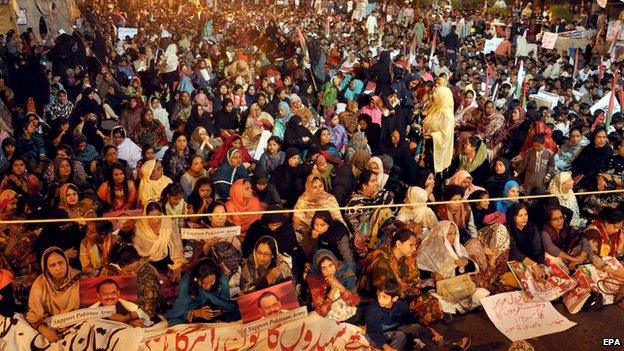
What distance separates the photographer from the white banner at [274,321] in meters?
3.62

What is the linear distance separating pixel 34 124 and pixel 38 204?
1660 mm

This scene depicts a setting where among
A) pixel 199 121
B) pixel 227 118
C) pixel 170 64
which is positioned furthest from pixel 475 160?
pixel 170 64

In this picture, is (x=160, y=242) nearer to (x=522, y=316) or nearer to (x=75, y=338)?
(x=75, y=338)

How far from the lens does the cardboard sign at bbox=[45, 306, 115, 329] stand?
3.52 metres

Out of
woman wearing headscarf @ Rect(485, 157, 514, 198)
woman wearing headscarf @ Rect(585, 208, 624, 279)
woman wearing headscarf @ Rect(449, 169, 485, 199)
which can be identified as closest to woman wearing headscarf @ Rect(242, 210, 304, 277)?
woman wearing headscarf @ Rect(449, 169, 485, 199)

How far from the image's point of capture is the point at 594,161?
247 inches

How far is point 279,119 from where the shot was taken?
7.81 metres

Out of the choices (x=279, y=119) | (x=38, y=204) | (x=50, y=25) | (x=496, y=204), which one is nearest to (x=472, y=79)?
(x=279, y=119)

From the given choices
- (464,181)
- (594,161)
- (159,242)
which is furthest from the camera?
(594,161)

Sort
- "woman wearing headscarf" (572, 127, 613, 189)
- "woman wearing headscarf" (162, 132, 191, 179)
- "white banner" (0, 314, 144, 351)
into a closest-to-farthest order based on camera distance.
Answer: "white banner" (0, 314, 144, 351)
"woman wearing headscarf" (162, 132, 191, 179)
"woman wearing headscarf" (572, 127, 613, 189)

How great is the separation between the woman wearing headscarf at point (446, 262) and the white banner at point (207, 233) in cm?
142

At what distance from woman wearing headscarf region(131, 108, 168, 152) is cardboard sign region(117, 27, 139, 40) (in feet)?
22.5

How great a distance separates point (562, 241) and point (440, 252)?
1.09 meters

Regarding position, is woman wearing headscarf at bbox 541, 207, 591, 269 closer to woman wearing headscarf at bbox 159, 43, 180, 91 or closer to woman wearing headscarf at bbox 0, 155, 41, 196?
woman wearing headscarf at bbox 0, 155, 41, 196
